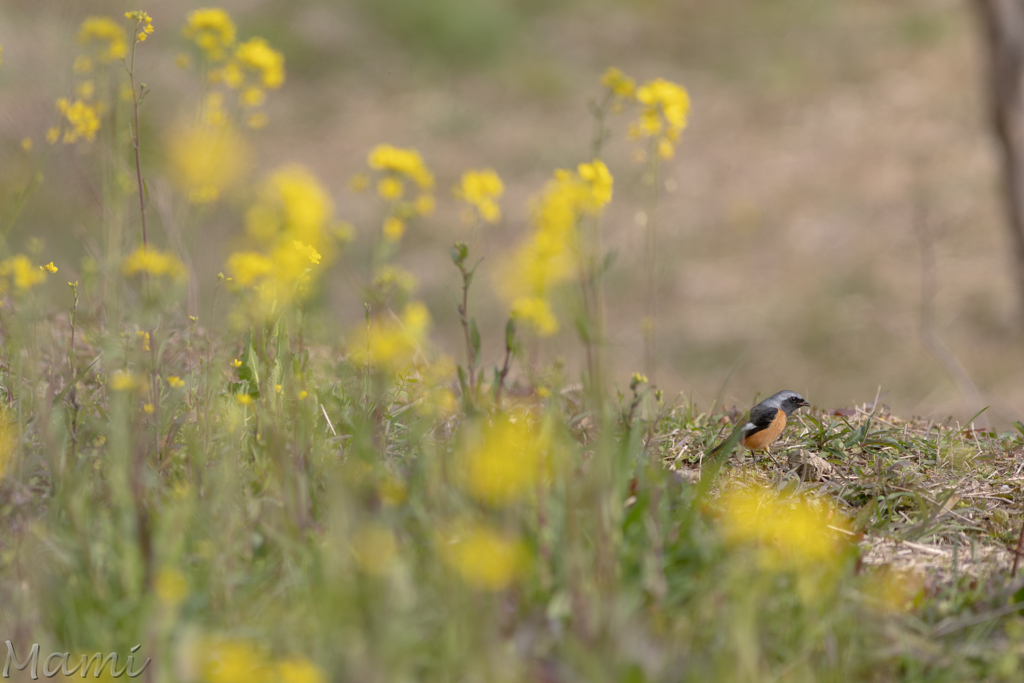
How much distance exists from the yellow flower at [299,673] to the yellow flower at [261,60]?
253 cm

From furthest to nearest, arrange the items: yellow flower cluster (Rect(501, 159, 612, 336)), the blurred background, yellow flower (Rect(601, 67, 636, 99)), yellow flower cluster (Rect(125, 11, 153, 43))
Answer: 1. the blurred background
2. yellow flower (Rect(601, 67, 636, 99))
3. yellow flower cluster (Rect(125, 11, 153, 43))
4. yellow flower cluster (Rect(501, 159, 612, 336))

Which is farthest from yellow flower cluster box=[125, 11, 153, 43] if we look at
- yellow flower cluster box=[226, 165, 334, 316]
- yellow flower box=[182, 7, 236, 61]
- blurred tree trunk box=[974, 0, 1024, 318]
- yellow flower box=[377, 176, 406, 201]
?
blurred tree trunk box=[974, 0, 1024, 318]

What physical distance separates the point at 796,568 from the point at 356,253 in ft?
28.8

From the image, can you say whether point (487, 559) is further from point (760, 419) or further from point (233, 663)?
point (760, 419)

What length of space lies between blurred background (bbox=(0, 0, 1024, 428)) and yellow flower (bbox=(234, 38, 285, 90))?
686 millimetres

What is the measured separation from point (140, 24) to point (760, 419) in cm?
238

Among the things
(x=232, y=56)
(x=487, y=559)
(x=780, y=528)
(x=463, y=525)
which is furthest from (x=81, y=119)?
(x=780, y=528)

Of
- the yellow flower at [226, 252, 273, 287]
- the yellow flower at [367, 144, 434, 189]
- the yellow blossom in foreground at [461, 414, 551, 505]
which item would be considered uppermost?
the yellow flower at [367, 144, 434, 189]

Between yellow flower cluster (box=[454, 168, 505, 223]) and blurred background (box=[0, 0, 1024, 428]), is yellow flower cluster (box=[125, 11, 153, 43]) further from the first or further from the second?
yellow flower cluster (box=[454, 168, 505, 223])

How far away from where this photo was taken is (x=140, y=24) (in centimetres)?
273

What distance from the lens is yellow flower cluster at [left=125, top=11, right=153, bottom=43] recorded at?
2.60 meters

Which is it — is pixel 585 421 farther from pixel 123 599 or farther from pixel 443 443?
pixel 123 599

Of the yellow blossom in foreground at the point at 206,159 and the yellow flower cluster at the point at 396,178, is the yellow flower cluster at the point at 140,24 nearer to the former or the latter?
the yellow blossom in foreground at the point at 206,159

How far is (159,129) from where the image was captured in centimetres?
955
